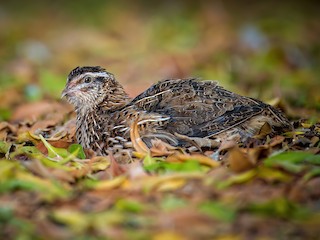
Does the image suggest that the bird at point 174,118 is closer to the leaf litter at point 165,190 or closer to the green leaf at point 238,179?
the leaf litter at point 165,190

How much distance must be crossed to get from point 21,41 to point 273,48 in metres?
4.76

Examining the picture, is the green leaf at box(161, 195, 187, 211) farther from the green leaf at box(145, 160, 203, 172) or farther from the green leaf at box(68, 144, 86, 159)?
the green leaf at box(68, 144, 86, 159)

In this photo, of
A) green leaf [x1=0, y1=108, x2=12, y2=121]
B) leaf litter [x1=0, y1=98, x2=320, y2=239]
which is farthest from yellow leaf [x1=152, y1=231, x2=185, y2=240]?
green leaf [x1=0, y1=108, x2=12, y2=121]

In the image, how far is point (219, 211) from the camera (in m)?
4.44

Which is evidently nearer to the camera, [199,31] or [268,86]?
[268,86]

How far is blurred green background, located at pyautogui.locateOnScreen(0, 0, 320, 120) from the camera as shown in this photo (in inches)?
395

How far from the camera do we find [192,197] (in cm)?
475

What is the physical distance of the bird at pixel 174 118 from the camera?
594 cm

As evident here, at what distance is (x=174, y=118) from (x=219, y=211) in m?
1.66

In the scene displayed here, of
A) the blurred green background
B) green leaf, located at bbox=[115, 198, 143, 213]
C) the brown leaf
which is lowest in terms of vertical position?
green leaf, located at bbox=[115, 198, 143, 213]

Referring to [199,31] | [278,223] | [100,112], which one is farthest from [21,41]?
[278,223]

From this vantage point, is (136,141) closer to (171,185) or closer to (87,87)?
(87,87)

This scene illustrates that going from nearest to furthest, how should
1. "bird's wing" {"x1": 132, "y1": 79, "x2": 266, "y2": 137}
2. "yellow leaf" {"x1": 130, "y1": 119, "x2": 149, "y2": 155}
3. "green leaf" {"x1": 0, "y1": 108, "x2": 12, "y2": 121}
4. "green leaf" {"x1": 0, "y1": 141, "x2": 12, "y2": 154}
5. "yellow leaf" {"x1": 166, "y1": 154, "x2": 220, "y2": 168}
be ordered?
"yellow leaf" {"x1": 166, "y1": 154, "x2": 220, "y2": 168}
"yellow leaf" {"x1": 130, "y1": 119, "x2": 149, "y2": 155}
"bird's wing" {"x1": 132, "y1": 79, "x2": 266, "y2": 137}
"green leaf" {"x1": 0, "y1": 141, "x2": 12, "y2": 154}
"green leaf" {"x1": 0, "y1": 108, "x2": 12, "y2": 121}

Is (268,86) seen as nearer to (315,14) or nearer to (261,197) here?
(261,197)
